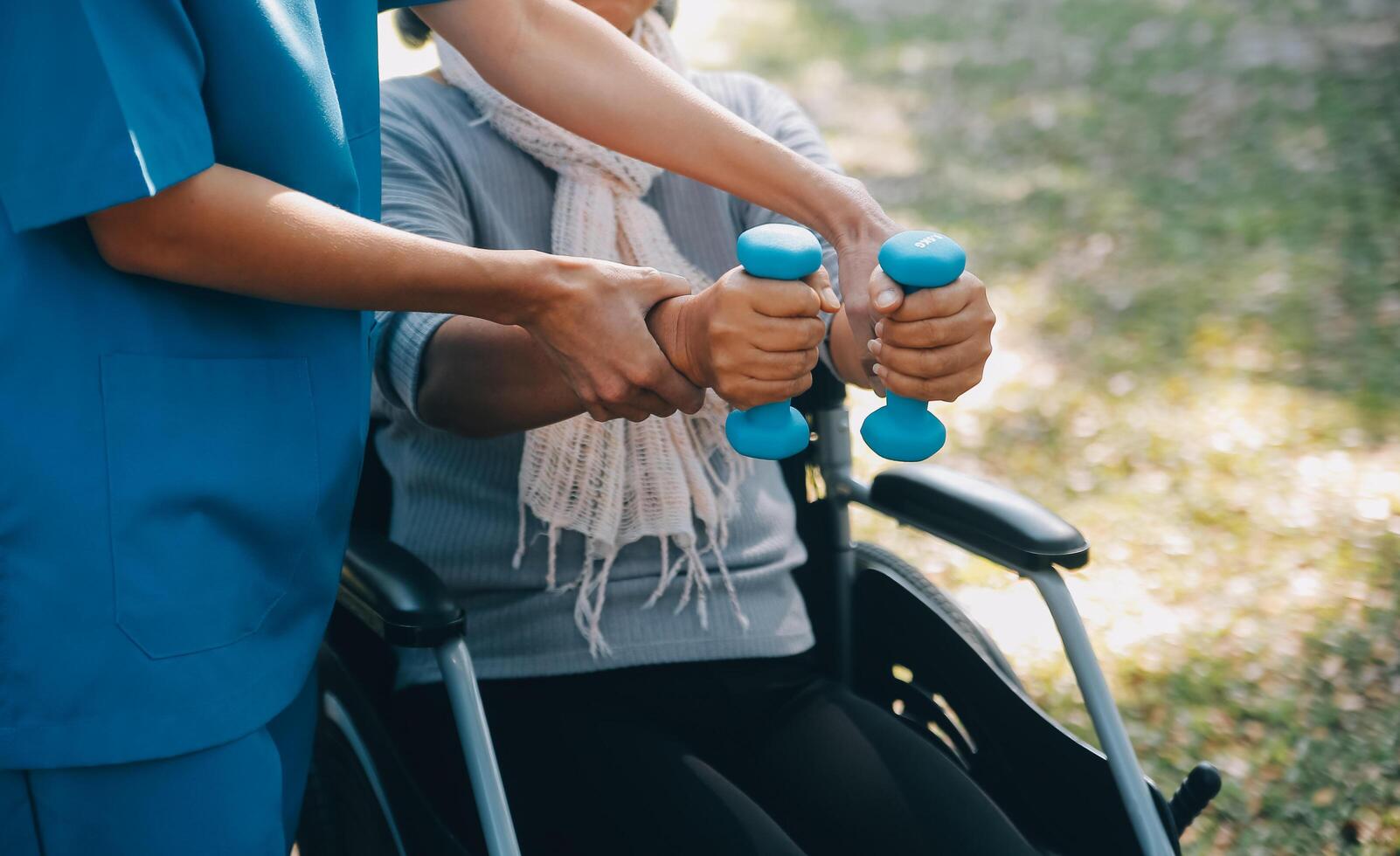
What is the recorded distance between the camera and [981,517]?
66.5 inches

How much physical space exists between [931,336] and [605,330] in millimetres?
311

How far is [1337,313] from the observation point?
4.24 metres

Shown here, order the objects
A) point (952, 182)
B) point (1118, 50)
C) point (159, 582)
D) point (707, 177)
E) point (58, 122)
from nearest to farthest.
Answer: point (58, 122), point (159, 582), point (707, 177), point (952, 182), point (1118, 50)

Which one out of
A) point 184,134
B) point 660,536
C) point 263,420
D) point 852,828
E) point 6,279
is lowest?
point 852,828

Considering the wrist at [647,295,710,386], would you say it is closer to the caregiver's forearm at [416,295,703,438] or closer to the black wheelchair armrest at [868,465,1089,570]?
the caregiver's forearm at [416,295,703,438]

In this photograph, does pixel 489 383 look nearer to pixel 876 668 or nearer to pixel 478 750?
pixel 478 750

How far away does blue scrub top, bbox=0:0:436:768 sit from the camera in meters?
0.94

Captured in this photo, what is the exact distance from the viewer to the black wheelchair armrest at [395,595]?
1.35m

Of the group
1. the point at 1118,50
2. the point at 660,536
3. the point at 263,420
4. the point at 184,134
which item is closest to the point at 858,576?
the point at 660,536

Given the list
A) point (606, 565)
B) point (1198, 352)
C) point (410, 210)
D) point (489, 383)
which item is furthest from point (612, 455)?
point (1198, 352)

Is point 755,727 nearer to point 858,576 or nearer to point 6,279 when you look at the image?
point 858,576

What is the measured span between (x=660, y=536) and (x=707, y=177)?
449mm

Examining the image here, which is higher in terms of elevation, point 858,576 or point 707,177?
point 707,177

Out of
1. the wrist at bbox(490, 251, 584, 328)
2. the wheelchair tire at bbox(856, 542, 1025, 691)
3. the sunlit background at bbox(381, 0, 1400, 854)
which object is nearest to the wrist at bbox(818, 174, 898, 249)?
the wrist at bbox(490, 251, 584, 328)
